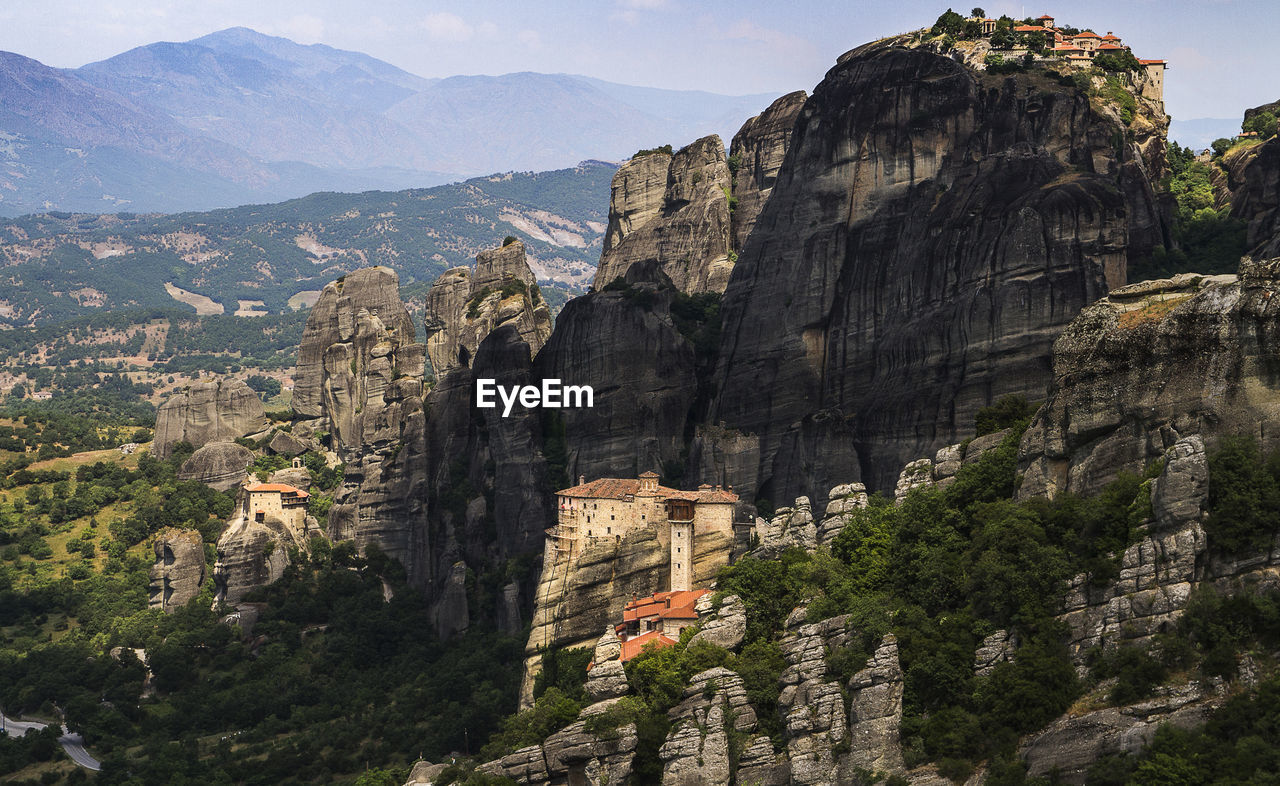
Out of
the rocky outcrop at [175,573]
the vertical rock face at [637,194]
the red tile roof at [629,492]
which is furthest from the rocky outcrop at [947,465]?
the vertical rock face at [637,194]

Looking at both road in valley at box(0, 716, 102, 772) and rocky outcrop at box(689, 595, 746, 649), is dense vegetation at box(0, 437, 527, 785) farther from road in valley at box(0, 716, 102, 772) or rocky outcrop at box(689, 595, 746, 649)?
rocky outcrop at box(689, 595, 746, 649)

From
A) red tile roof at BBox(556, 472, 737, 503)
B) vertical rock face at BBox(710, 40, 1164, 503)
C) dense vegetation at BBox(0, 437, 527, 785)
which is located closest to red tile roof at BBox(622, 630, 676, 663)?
red tile roof at BBox(556, 472, 737, 503)

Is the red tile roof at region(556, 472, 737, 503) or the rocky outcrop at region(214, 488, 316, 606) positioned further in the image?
the rocky outcrop at region(214, 488, 316, 606)

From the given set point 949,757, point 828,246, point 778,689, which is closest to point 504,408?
point 828,246

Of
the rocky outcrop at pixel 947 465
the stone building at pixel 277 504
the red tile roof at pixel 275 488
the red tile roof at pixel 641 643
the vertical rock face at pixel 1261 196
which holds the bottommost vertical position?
the red tile roof at pixel 641 643

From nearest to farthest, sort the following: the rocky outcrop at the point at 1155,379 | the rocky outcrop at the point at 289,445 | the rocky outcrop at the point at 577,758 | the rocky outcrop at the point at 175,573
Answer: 1. the rocky outcrop at the point at 1155,379
2. the rocky outcrop at the point at 577,758
3. the rocky outcrop at the point at 175,573
4. the rocky outcrop at the point at 289,445

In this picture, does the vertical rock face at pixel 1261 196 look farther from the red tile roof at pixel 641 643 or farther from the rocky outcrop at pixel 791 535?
the red tile roof at pixel 641 643
